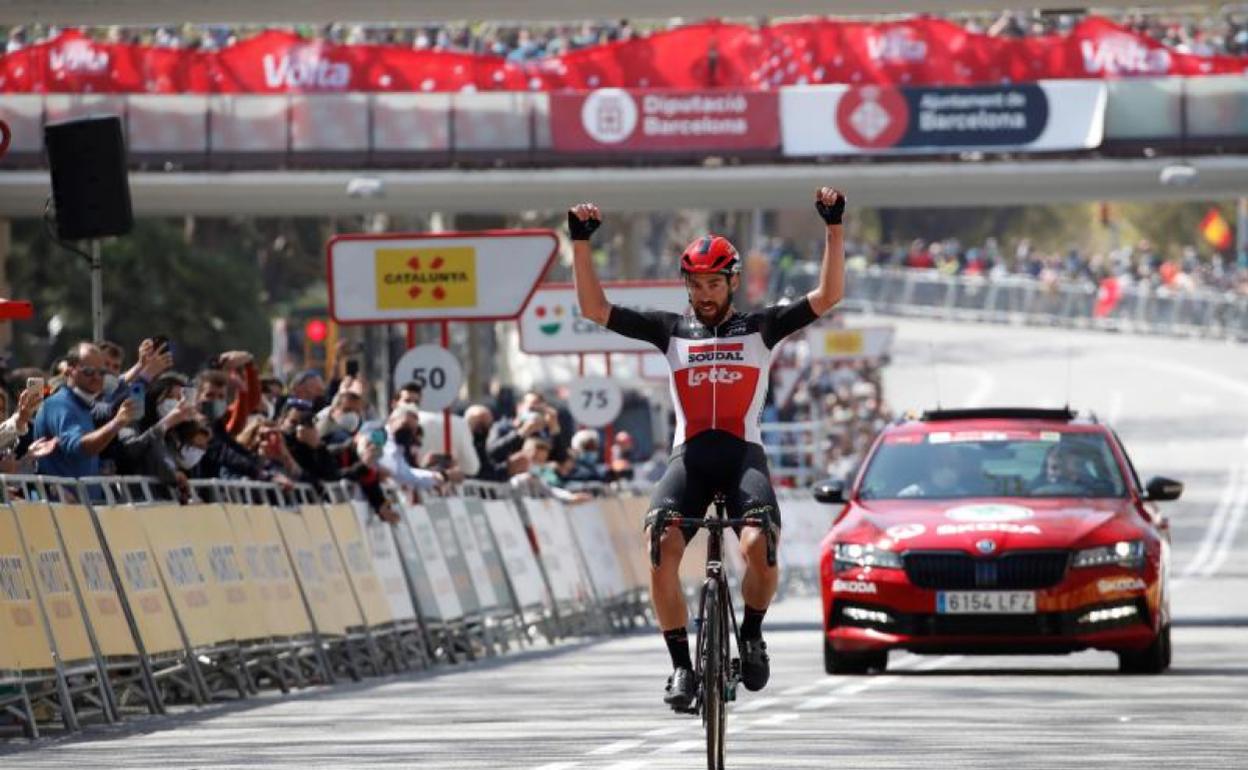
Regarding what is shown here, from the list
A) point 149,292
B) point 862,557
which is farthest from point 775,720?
point 149,292

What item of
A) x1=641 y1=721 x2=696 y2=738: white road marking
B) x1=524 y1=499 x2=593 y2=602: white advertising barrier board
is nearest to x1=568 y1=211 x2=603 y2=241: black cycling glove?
x1=641 y1=721 x2=696 y2=738: white road marking

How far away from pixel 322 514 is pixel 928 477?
3.85m

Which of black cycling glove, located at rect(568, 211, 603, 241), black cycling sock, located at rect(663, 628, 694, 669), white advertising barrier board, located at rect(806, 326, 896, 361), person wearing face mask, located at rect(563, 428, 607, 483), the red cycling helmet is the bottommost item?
white advertising barrier board, located at rect(806, 326, 896, 361)

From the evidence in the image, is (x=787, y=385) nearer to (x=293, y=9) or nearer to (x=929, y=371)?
(x=929, y=371)

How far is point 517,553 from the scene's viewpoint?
90.1 feet

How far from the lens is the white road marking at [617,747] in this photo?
14.7 meters

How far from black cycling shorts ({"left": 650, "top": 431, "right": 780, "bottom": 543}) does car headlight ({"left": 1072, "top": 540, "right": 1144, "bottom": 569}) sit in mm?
7201

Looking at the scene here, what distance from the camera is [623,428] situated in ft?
179

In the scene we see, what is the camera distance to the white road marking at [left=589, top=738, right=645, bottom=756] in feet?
48.1

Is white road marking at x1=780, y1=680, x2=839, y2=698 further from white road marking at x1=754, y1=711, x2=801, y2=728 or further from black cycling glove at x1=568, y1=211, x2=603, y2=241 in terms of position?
black cycling glove at x1=568, y1=211, x2=603, y2=241

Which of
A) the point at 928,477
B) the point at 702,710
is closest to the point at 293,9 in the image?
the point at 928,477

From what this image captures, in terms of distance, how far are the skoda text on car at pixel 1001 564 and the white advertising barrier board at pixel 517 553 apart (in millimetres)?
6059

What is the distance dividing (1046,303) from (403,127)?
124 feet

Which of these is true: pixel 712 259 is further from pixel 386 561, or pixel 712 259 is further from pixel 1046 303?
pixel 1046 303
